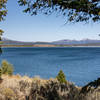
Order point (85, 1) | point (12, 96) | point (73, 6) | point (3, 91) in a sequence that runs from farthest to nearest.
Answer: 1. point (3, 91)
2. point (12, 96)
3. point (73, 6)
4. point (85, 1)

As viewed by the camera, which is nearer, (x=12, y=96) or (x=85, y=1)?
(x=85, y=1)

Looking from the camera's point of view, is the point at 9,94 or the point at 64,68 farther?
the point at 64,68

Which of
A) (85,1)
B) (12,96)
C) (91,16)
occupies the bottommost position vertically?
(12,96)

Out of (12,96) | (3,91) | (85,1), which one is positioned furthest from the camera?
(3,91)

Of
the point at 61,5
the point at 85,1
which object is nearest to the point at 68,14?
the point at 61,5

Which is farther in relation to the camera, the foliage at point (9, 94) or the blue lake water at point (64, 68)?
the blue lake water at point (64, 68)

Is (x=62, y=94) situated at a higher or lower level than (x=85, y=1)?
lower

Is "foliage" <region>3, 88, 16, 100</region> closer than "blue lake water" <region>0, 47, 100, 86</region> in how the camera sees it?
Yes

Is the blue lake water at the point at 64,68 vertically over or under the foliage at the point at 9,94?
under

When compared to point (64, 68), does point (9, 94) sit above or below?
above

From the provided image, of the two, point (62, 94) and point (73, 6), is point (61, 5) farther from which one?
point (62, 94)

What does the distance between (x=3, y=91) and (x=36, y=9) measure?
10.8 feet

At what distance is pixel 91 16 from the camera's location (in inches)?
224

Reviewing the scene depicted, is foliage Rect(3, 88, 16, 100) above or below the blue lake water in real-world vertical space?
above
